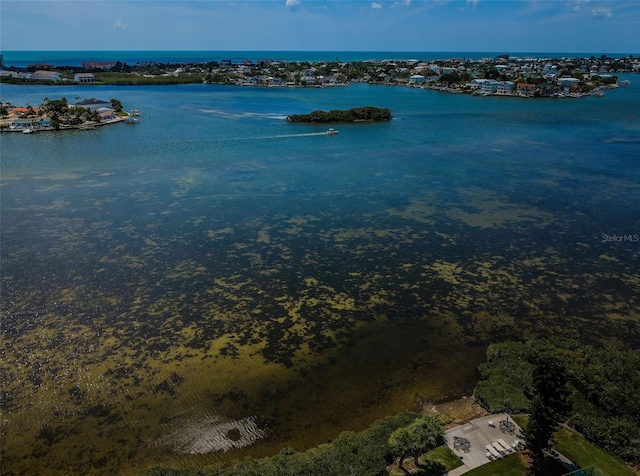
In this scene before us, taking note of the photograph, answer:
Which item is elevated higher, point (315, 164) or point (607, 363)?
point (315, 164)

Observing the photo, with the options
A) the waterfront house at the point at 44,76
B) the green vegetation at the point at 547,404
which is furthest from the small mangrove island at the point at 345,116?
the waterfront house at the point at 44,76

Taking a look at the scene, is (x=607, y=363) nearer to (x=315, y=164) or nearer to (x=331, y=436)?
(x=331, y=436)

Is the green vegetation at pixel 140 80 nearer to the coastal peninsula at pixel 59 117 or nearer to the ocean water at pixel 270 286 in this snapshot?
the coastal peninsula at pixel 59 117

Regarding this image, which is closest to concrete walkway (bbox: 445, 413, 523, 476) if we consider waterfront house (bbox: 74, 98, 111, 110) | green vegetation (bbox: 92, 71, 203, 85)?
waterfront house (bbox: 74, 98, 111, 110)

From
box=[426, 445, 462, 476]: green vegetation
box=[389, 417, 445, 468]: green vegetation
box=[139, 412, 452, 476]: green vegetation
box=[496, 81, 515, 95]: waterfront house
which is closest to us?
box=[139, 412, 452, 476]: green vegetation

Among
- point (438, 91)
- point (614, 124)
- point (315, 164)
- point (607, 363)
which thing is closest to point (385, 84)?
point (438, 91)

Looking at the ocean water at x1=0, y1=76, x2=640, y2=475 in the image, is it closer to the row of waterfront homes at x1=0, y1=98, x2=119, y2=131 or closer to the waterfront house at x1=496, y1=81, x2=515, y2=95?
the row of waterfront homes at x1=0, y1=98, x2=119, y2=131
